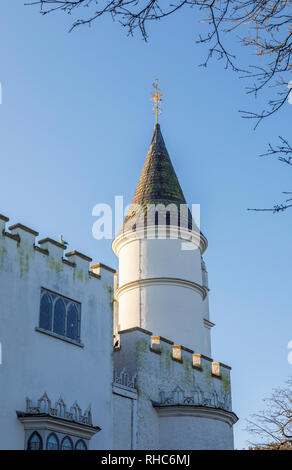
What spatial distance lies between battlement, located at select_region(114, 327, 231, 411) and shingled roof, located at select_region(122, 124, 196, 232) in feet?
19.2

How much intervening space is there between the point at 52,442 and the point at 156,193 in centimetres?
1282

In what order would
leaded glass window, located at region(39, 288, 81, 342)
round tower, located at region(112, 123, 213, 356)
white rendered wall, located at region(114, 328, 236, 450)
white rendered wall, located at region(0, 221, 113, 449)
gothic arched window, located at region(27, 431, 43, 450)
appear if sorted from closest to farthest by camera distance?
gothic arched window, located at region(27, 431, 43, 450), white rendered wall, located at region(0, 221, 113, 449), leaded glass window, located at region(39, 288, 81, 342), white rendered wall, located at region(114, 328, 236, 450), round tower, located at region(112, 123, 213, 356)

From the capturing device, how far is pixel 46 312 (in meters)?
18.4

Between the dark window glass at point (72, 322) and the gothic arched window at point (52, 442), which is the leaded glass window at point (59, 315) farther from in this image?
the gothic arched window at point (52, 442)

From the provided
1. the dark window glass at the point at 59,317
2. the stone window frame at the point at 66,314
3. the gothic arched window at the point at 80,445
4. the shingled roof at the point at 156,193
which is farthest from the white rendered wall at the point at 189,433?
the shingled roof at the point at 156,193

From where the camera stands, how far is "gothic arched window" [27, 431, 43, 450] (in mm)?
16656

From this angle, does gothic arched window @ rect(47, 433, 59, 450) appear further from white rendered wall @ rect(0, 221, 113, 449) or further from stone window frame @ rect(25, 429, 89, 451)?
white rendered wall @ rect(0, 221, 113, 449)

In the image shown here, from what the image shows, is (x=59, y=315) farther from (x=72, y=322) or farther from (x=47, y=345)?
(x=47, y=345)

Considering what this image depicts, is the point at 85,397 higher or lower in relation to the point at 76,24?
lower

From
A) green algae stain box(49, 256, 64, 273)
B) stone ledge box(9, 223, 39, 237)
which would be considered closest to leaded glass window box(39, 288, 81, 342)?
green algae stain box(49, 256, 64, 273)
